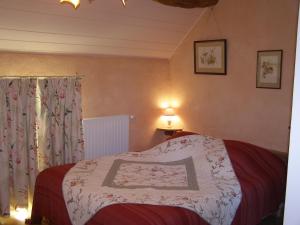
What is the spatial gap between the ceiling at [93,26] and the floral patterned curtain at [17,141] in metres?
0.41

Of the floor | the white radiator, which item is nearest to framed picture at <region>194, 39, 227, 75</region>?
the white radiator

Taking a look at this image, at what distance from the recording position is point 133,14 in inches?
133

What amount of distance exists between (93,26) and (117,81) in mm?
909

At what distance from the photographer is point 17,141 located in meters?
3.20

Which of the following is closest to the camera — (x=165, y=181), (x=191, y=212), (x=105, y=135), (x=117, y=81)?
(x=191, y=212)

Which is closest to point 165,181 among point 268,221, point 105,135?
point 268,221

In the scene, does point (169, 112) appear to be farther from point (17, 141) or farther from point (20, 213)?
point (20, 213)

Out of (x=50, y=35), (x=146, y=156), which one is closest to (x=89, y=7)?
(x=50, y=35)

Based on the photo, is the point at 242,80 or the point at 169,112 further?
the point at 169,112

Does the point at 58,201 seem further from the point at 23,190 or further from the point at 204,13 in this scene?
the point at 204,13

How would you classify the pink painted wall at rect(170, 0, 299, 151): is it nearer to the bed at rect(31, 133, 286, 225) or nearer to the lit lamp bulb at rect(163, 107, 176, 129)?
the lit lamp bulb at rect(163, 107, 176, 129)

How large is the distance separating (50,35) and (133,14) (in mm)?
846

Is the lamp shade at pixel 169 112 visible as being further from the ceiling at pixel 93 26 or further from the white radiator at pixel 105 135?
the ceiling at pixel 93 26

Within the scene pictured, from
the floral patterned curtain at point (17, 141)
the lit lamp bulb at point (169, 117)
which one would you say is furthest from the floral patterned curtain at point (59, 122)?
the lit lamp bulb at point (169, 117)
